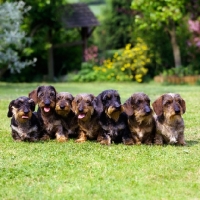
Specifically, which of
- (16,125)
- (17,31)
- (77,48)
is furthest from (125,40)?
(16,125)

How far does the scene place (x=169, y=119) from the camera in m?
9.91

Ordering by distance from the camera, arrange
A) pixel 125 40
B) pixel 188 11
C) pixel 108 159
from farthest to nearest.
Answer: pixel 125 40 → pixel 188 11 → pixel 108 159

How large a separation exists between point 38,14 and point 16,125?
72.8ft

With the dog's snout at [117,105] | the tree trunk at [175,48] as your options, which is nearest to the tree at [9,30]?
the tree trunk at [175,48]

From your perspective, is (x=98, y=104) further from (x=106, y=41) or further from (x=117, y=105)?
(x=106, y=41)

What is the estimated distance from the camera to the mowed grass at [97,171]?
7.19 m

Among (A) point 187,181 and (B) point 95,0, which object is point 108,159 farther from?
(B) point 95,0

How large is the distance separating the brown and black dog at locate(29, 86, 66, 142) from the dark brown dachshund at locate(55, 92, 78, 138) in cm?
11

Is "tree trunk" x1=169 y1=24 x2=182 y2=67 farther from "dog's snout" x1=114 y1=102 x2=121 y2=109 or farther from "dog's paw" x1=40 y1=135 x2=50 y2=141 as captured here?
"dog's snout" x1=114 y1=102 x2=121 y2=109

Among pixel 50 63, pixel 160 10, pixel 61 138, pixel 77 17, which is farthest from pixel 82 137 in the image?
pixel 77 17

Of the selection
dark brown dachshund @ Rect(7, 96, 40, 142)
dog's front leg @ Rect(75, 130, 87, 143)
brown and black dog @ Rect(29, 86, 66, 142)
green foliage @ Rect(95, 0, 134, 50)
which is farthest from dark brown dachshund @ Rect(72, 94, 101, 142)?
green foliage @ Rect(95, 0, 134, 50)

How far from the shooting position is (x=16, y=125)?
10578 mm

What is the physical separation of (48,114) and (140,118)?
1.85m

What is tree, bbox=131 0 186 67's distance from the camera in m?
27.8
